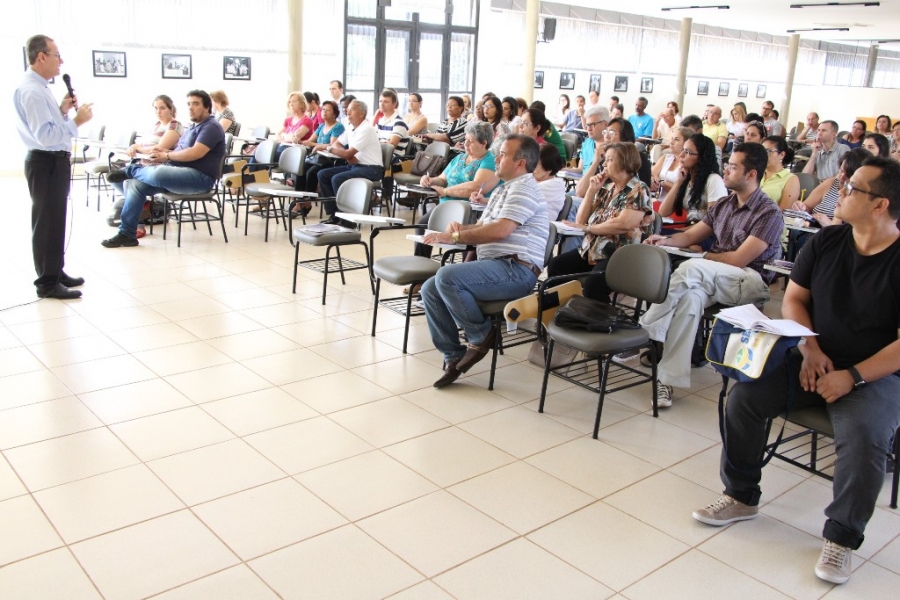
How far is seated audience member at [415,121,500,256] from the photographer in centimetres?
514

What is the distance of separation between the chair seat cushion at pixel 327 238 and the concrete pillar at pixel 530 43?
393 inches

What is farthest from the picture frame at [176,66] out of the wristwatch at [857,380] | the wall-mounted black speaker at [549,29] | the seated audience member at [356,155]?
the wristwatch at [857,380]

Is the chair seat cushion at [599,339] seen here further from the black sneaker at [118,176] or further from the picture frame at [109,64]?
the picture frame at [109,64]

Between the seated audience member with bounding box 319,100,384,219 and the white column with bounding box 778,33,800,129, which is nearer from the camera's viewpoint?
the seated audience member with bounding box 319,100,384,219

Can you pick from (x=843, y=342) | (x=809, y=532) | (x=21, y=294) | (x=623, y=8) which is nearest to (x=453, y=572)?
(x=809, y=532)

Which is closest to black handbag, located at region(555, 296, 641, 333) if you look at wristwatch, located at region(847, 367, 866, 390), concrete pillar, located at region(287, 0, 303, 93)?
wristwatch, located at region(847, 367, 866, 390)

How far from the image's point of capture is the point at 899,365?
8.11ft

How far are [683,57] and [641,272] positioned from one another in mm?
15570

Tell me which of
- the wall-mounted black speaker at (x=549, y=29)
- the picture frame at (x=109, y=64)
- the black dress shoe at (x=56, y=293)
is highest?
the wall-mounted black speaker at (x=549, y=29)

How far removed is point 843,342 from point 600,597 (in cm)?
124

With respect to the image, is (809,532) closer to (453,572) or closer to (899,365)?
(899,365)

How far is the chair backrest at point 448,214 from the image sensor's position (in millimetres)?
4328

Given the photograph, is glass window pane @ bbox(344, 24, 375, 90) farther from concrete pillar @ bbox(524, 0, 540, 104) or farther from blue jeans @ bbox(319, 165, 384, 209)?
blue jeans @ bbox(319, 165, 384, 209)

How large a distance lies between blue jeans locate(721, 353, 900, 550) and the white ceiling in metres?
11.5
